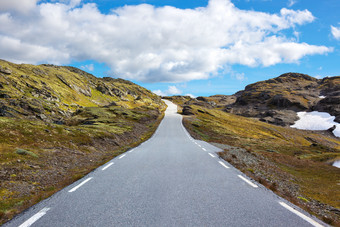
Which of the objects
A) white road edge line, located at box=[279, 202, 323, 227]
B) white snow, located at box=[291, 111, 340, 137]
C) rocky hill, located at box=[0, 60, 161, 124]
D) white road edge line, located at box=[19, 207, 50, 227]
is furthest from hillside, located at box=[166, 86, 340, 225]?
rocky hill, located at box=[0, 60, 161, 124]

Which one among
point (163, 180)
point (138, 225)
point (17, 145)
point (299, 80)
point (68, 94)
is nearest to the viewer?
point (138, 225)

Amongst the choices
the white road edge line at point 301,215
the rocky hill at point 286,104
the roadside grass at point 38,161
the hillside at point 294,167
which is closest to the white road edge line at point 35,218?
the roadside grass at point 38,161

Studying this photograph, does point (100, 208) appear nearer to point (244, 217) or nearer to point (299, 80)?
point (244, 217)

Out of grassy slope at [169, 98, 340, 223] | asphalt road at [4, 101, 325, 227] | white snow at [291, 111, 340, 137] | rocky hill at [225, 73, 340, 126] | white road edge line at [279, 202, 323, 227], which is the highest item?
rocky hill at [225, 73, 340, 126]

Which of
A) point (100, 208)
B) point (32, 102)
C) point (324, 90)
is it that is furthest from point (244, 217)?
point (324, 90)

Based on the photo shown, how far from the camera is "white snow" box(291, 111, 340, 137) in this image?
274ft

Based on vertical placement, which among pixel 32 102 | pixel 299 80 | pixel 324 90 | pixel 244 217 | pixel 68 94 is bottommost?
pixel 244 217

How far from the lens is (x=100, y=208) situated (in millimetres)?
5348

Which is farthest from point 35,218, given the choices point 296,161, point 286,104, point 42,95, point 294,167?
point 286,104

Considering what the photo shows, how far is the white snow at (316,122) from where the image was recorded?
83438 mm

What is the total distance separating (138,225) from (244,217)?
99.8 inches

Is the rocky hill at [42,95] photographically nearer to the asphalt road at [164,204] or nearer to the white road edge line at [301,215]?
the asphalt road at [164,204]

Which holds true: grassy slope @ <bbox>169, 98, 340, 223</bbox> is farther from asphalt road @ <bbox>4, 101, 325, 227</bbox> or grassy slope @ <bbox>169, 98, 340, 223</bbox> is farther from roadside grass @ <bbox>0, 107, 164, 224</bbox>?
roadside grass @ <bbox>0, 107, 164, 224</bbox>

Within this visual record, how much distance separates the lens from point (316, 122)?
89.4m
